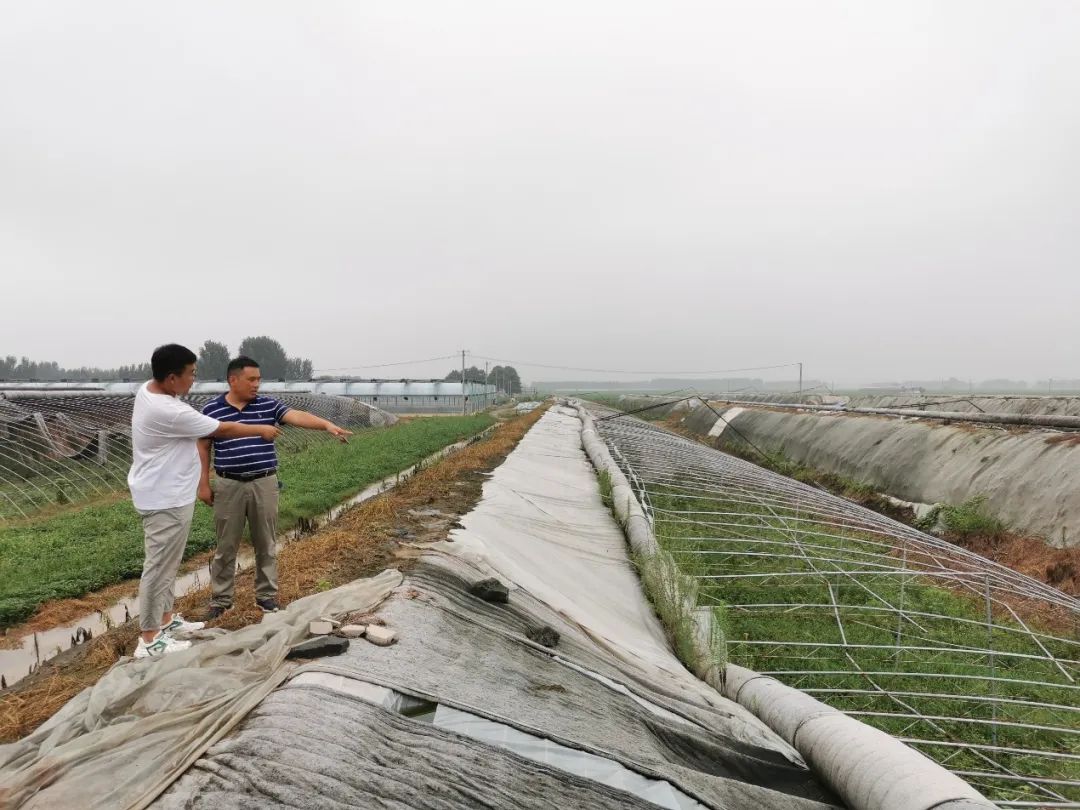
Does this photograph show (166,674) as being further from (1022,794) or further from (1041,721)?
(1041,721)

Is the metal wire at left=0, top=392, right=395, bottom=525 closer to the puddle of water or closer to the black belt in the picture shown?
the puddle of water

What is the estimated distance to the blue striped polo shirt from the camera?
384 cm

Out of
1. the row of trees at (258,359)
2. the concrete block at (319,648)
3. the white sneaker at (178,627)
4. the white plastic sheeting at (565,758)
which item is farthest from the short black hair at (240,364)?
the row of trees at (258,359)

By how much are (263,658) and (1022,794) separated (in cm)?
438

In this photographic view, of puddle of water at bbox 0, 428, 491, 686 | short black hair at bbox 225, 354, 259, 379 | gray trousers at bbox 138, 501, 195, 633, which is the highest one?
short black hair at bbox 225, 354, 259, 379

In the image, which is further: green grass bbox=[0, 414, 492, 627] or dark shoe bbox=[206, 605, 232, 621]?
green grass bbox=[0, 414, 492, 627]

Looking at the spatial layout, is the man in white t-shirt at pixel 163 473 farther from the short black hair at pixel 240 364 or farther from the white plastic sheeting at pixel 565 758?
the white plastic sheeting at pixel 565 758

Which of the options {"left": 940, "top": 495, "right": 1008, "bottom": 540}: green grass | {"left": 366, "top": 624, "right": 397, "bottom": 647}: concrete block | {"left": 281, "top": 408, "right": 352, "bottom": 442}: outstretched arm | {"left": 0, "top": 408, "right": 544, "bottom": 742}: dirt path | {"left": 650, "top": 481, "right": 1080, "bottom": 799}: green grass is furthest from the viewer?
{"left": 940, "top": 495, "right": 1008, "bottom": 540}: green grass

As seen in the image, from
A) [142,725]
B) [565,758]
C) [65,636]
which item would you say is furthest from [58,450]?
[565,758]

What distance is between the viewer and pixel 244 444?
12.7 ft

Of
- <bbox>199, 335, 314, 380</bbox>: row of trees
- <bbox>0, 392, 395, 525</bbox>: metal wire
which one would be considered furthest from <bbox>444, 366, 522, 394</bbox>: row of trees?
<bbox>0, 392, 395, 525</bbox>: metal wire

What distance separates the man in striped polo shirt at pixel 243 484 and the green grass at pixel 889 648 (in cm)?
363

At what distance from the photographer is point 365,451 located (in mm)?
17281

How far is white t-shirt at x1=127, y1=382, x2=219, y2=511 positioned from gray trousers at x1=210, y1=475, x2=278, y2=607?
504mm
